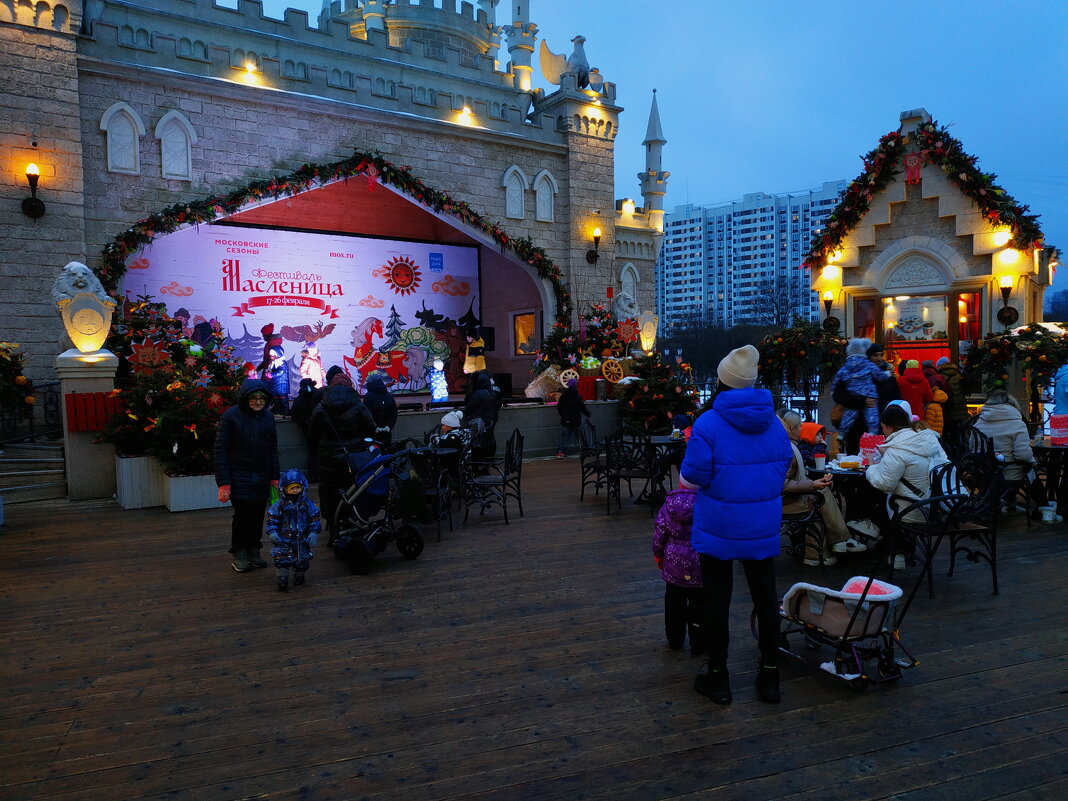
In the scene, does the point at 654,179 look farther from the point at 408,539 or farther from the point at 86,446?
the point at 408,539

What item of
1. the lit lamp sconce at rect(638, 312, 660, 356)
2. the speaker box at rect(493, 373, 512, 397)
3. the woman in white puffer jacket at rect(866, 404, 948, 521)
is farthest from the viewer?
the lit lamp sconce at rect(638, 312, 660, 356)

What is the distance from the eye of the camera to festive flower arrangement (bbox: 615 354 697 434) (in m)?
12.0

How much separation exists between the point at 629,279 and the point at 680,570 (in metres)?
19.1

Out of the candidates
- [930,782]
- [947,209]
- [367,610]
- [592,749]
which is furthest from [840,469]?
[947,209]

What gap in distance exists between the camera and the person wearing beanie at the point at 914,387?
745cm

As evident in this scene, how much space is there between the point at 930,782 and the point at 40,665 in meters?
4.37

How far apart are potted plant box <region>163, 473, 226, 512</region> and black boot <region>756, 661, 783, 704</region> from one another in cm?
667

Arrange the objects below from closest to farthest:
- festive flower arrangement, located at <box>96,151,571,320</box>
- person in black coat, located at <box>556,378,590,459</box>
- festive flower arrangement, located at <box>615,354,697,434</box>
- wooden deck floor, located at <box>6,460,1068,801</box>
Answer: wooden deck floor, located at <box>6,460,1068,801</box>
person in black coat, located at <box>556,378,590,459</box>
festive flower arrangement, located at <box>615,354,697,434</box>
festive flower arrangement, located at <box>96,151,571,320</box>

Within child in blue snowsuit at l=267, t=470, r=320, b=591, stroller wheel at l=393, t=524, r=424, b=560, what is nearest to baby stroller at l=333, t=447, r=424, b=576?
stroller wheel at l=393, t=524, r=424, b=560

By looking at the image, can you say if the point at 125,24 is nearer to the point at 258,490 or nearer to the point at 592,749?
the point at 258,490

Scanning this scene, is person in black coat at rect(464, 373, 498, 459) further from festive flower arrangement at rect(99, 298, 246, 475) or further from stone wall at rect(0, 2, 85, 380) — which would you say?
stone wall at rect(0, 2, 85, 380)

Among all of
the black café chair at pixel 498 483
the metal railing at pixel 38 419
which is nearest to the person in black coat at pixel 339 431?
the black café chair at pixel 498 483

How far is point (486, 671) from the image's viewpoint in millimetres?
3641

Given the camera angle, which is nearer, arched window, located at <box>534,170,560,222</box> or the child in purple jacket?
the child in purple jacket
